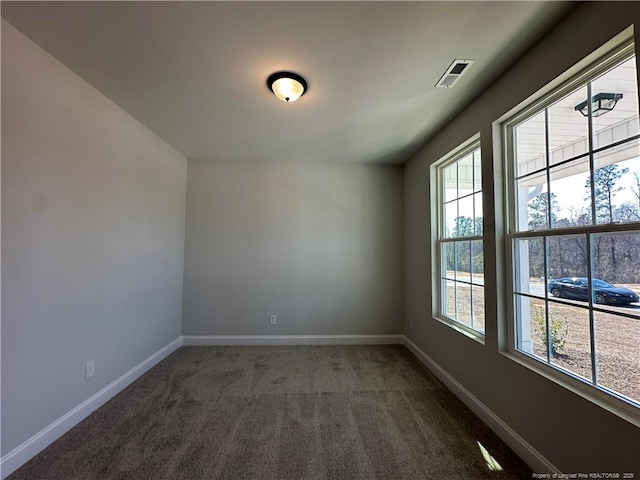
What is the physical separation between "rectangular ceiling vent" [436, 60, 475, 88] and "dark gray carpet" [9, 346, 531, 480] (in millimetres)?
2539

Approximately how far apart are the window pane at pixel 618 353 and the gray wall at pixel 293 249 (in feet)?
8.54

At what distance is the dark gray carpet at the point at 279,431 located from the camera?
5.50ft

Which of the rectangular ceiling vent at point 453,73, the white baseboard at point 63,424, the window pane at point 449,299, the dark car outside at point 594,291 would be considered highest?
the rectangular ceiling vent at point 453,73

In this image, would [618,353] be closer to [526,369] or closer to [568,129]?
[526,369]

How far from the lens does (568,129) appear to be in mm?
1623

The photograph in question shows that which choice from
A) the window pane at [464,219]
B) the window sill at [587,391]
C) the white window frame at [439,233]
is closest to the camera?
the window sill at [587,391]

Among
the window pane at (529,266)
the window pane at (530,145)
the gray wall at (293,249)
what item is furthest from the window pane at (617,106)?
the gray wall at (293,249)

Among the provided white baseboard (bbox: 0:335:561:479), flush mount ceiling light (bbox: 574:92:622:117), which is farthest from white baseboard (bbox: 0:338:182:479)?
flush mount ceiling light (bbox: 574:92:622:117)

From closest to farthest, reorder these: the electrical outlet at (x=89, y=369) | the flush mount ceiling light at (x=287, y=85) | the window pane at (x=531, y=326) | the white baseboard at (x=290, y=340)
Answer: the window pane at (x=531, y=326) < the flush mount ceiling light at (x=287, y=85) < the electrical outlet at (x=89, y=369) < the white baseboard at (x=290, y=340)

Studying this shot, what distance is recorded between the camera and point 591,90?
151cm

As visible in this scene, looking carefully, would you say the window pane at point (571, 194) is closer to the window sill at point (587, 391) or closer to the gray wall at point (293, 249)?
the window sill at point (587, 391)

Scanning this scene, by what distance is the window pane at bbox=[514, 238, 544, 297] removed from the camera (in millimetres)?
1797

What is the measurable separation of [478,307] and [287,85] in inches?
93.1

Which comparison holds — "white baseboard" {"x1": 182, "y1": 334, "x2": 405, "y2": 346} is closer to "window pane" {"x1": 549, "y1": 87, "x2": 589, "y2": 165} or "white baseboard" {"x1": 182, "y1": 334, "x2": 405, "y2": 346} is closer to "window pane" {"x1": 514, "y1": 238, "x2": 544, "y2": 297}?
"window pane" {"x1": 514, "y1": 238, "x2": 544, "y2": 297}
